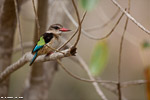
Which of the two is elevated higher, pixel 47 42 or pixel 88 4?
pixel 88 4

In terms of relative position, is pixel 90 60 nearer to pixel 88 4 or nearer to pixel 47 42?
pixel 88 4

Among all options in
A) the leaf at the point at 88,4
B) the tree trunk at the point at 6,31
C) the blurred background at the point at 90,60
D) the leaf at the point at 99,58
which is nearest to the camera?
the leaf at the point at 88,4

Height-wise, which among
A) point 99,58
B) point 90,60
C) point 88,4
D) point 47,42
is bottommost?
point 90,60

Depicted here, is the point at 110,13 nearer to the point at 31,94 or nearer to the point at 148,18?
the point at 148,18

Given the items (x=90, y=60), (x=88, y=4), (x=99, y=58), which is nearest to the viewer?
(x=88, y=4)

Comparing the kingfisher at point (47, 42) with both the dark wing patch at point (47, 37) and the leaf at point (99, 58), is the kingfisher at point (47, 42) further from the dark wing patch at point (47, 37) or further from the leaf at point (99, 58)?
the leaf at point (99, 58)

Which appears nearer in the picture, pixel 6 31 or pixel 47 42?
pixel 47 42

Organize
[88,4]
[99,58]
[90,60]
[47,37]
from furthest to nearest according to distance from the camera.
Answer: [90,60] < [99,58] < [88,4] < [47,37]

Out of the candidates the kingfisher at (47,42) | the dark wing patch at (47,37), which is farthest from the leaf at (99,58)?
the dark wing patch at (47,37)

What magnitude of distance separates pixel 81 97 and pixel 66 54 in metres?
4.10

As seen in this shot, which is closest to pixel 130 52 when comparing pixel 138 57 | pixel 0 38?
pixel 138 57

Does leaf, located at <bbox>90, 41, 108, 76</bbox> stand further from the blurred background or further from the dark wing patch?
the blurred background

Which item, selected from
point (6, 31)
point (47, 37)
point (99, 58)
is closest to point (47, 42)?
point (47, 37)

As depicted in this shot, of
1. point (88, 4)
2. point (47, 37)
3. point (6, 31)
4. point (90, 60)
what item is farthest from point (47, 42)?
point (90, 60)
